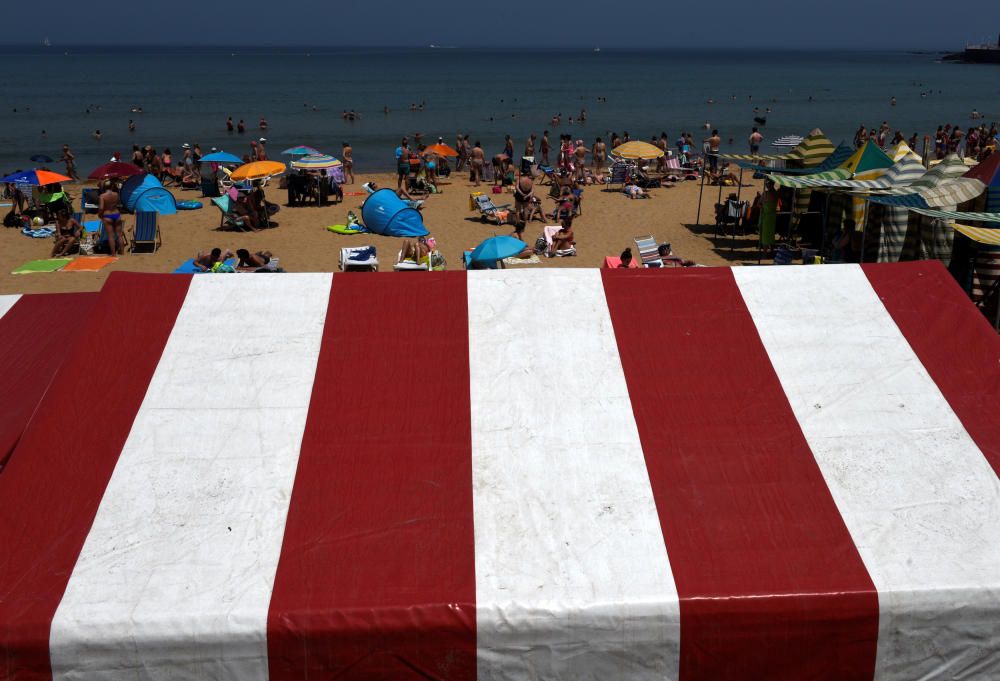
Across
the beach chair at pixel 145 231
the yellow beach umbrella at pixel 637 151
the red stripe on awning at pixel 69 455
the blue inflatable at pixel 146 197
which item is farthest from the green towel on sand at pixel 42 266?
the yellow beach umbrella at pixel 637 151

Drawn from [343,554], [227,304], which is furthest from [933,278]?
[227,304]

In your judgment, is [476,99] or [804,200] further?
[476,99]

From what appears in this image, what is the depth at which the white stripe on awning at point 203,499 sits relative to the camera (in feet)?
9.20

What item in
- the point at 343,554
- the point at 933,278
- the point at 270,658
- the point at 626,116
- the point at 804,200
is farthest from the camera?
the point at 626,116

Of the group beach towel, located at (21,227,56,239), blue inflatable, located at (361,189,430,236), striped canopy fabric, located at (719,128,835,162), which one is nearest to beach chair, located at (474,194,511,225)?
blue inflatable, located at (361,189,430,236)

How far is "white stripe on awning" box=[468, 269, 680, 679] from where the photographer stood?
2.89 m

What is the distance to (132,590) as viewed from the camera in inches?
114

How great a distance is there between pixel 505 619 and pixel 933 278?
10.1 ft

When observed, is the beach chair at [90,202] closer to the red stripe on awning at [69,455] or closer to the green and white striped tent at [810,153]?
the green and white striped tent at [810,153]

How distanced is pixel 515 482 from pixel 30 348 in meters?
2.88

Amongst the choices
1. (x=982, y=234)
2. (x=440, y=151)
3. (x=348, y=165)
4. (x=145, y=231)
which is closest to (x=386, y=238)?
(x=145, y=231)

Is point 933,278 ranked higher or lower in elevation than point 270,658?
higher

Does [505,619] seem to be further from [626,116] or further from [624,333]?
[626,116]

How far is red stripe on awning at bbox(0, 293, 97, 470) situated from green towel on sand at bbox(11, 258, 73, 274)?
8.31 m
